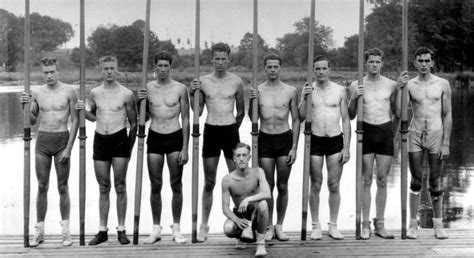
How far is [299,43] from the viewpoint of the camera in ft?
73.3

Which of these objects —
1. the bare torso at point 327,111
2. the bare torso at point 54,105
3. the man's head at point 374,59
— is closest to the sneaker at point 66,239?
the bare torso at point 54,105

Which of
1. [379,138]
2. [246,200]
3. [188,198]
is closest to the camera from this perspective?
[246,200]

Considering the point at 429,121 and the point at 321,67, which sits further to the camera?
the point at 429,121

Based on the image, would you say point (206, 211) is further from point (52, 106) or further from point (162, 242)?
point (52, 106)

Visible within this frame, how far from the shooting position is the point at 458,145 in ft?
67.7

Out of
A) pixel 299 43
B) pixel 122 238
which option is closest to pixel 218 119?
pixel 122 238

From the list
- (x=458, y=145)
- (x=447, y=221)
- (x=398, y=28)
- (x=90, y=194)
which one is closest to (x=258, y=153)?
(x=447, y=221)

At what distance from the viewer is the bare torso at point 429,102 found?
738 centimetres

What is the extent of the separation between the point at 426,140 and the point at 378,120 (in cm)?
67

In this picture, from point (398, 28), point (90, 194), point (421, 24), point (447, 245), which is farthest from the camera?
point (421, 24)

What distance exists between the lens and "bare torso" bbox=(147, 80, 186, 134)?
23.6 feet

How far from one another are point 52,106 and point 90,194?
22.9 ft

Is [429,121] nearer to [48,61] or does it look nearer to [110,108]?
[110,108]

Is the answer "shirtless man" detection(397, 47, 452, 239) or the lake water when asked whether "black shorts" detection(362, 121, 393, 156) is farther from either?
the lake water
